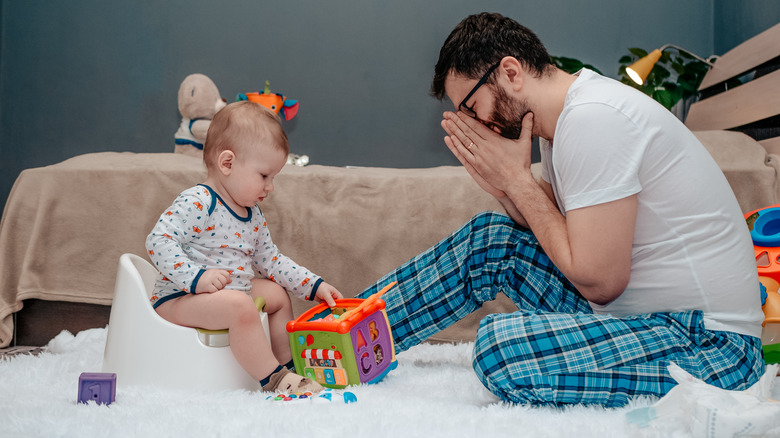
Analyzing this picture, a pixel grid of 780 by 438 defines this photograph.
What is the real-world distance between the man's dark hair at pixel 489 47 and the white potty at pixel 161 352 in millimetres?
632

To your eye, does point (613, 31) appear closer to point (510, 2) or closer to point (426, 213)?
point (510, 2)

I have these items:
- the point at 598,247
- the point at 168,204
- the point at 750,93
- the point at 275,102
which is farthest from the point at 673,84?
the point at 168,204

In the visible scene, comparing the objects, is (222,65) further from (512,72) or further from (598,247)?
(598,247)

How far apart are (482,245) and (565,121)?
12.0 inches

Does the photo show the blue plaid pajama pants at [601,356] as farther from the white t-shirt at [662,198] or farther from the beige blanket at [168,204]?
the beige blanket at [168,204]

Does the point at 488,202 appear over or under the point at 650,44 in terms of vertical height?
under

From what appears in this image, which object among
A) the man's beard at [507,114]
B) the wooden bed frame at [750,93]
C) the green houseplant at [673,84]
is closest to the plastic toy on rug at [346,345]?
the man's beard at [507,114]

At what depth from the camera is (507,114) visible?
103 centimetres

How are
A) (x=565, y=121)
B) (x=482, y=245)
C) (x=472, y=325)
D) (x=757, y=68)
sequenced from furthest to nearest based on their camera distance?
(x=757, y=68)
(x=472, y=325)
(x=482, y=245)
(x=565, y=121)

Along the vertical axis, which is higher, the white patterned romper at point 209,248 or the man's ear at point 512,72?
the man's ear at point 512,72

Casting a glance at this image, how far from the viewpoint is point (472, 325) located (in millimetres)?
1565

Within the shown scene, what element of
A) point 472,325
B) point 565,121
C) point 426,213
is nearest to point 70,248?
point 426,213

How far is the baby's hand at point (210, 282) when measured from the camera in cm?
107

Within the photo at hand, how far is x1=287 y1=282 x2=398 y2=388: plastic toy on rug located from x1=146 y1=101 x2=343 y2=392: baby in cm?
4
